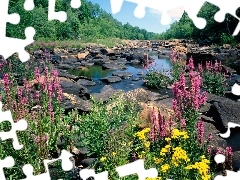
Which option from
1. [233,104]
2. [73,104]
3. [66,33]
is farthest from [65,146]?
[66,33]

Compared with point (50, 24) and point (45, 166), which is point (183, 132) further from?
point (50, 24)

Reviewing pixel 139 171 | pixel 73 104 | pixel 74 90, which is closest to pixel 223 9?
pixel 139 171

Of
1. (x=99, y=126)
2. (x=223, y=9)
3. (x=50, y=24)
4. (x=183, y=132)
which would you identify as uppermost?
(x=50, y=24)

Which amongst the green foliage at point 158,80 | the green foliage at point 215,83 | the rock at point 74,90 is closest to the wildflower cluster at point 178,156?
the rock at point 74,90

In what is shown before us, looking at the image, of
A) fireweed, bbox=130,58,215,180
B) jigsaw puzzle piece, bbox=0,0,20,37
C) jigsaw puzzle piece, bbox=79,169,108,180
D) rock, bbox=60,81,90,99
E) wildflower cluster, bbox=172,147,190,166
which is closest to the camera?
jigsaw puzzle piece, bbox=79,169,108,180

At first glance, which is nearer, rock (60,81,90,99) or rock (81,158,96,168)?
rock (81,158,96,168)

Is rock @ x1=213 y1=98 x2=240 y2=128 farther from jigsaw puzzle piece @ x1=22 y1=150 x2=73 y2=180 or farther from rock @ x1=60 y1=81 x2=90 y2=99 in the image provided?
jigsaw puzzle piece @ x1=22 y1=150 x2=73 y2=180

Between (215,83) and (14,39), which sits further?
(215,83)

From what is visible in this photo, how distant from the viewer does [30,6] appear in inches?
183

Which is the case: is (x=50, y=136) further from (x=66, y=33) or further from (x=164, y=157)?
(x=66, y=33)

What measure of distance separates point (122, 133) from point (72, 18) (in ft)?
229

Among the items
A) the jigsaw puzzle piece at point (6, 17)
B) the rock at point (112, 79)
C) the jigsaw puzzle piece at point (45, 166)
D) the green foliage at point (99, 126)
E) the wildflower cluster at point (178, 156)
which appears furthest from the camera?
the rock at point (112, 79)

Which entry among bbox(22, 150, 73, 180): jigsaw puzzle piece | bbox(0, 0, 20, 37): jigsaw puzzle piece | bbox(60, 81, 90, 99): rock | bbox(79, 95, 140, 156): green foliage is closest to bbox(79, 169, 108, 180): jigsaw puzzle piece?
bbox(22, 150, 73, 180): jigsaw puzzle piece

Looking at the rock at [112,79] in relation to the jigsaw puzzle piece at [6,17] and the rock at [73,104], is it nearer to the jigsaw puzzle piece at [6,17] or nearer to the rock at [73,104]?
the rock at [73,104]
